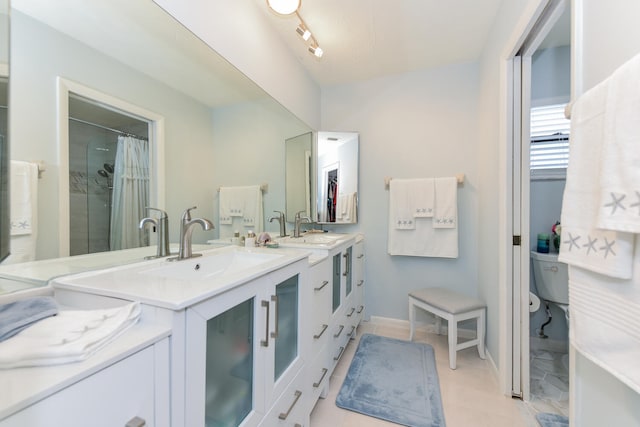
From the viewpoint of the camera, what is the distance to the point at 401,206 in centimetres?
230

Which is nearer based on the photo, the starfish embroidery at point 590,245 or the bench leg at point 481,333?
the starfish embroidery at point 590,245

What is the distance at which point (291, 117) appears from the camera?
2.11 m

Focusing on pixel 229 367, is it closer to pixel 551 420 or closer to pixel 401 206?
pixel 551 420

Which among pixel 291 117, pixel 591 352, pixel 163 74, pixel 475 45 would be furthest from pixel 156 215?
pixel 475 45

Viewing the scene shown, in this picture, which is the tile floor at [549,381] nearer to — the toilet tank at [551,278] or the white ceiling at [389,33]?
the toilet tank at [551,278]

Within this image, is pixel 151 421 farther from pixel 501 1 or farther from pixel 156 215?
pixel 501 1

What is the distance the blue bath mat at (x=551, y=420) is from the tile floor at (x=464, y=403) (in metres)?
0.04

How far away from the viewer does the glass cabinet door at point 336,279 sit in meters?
1.72

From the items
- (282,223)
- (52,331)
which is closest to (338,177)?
(282,223)

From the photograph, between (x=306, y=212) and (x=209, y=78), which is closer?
(x=209, y=78)

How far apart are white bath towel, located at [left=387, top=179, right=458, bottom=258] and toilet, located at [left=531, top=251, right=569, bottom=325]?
1.86ft

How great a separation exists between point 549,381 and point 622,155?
1802 mm

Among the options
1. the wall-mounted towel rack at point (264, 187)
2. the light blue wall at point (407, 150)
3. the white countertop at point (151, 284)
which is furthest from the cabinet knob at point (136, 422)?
the light blue wall at point (407, 150)

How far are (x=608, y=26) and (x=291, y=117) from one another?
1.77 m
